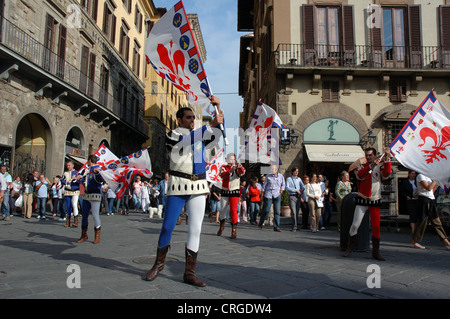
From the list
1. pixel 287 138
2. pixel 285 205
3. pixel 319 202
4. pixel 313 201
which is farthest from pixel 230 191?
pixel 287 138

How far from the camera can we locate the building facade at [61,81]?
13.8 metres

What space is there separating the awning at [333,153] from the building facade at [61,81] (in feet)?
39.8

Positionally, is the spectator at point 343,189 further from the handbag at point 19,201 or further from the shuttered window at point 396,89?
the handbag at point 19,201

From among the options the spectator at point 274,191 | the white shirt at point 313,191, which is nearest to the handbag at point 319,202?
the white shirt at point 313,191

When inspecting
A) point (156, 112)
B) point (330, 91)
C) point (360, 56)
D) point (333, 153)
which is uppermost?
point (156, 112)

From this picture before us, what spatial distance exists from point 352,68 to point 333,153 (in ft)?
14.5

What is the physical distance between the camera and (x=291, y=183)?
34.9 ft

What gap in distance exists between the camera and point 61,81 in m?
16.3

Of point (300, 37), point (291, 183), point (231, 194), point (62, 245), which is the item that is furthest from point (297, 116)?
point (62, 245)

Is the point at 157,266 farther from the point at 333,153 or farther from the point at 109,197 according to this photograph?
the point at 333,153

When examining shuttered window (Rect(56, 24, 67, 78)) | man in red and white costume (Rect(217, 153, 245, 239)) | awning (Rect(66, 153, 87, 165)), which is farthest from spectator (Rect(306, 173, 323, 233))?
shuttered window (Rect(56, 24, 67, 78))

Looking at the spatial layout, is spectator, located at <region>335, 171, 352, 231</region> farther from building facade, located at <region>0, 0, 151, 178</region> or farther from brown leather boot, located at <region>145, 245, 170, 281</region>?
building facade, located at <region>0, 0, 151, 178</region>
